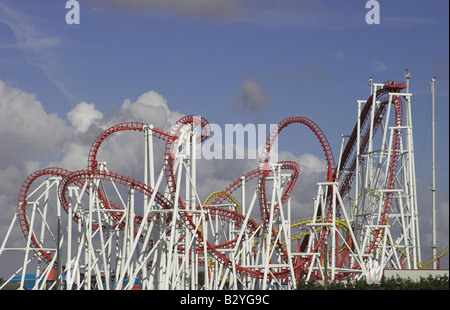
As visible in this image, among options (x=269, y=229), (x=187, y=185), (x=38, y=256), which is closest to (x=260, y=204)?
(x=269, y=229)

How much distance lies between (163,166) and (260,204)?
5.80 m

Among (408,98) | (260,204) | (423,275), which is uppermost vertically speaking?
(408,98)

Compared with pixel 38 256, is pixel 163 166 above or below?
above

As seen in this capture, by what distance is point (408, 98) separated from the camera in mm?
36719

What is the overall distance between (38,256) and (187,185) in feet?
31.0

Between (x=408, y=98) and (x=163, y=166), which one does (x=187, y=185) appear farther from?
(x=408, y=98)
